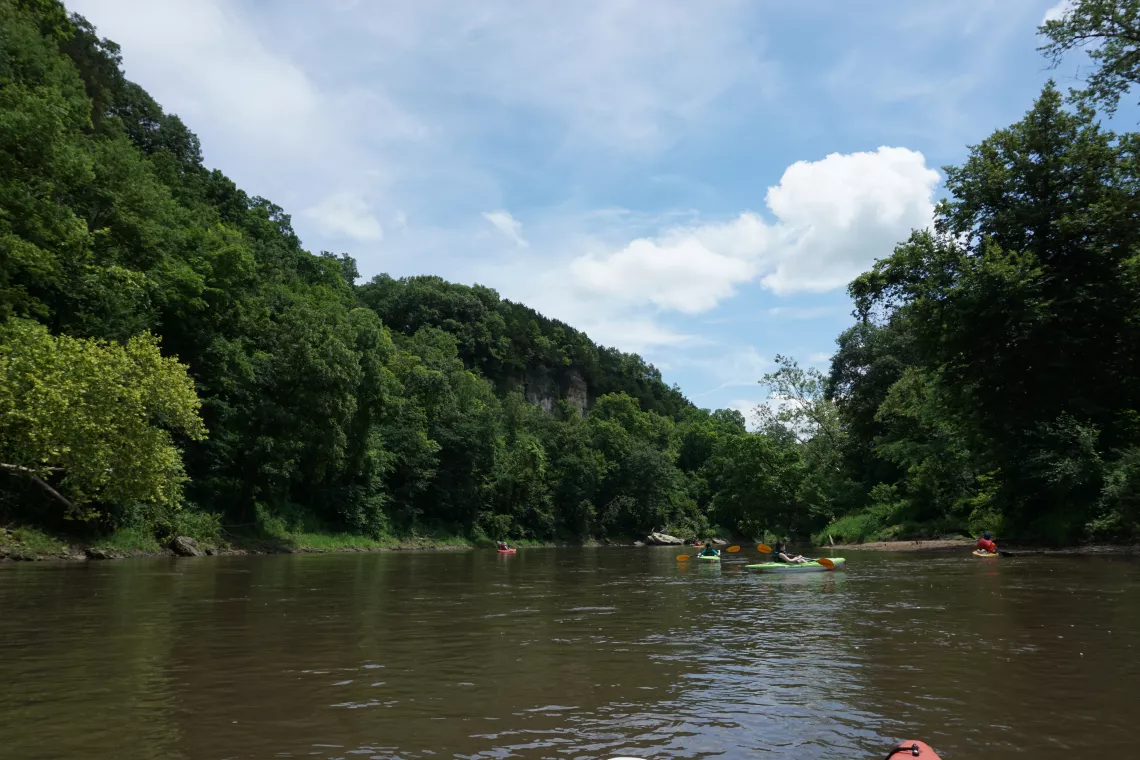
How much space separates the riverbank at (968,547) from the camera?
23258 millimetres

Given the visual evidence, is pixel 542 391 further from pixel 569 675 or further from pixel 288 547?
pixel 569 675

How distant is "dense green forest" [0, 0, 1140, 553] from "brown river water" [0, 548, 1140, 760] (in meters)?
11.5

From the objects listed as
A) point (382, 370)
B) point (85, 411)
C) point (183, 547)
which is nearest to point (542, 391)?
point (382, 370)

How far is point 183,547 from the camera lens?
2958 centimetres

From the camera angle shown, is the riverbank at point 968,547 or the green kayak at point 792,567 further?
the riverbank at point 968,547

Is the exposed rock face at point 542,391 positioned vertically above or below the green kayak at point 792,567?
above

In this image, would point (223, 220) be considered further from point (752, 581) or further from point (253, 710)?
point (253, 710)

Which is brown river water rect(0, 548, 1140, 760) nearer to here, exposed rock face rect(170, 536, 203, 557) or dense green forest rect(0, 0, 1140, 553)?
dense green forest rect(0, 0, 1140, 553)

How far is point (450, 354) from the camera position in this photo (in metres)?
76.4

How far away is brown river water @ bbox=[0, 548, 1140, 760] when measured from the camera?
5195mm

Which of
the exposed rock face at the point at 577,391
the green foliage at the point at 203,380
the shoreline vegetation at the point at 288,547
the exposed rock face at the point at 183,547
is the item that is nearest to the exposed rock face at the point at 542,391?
the exposed rock face at the point at 577,391

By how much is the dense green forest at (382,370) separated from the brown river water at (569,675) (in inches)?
455

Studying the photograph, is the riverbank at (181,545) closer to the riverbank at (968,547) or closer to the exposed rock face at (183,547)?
the exposed rock face at (183,547)

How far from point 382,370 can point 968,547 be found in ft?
100
